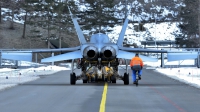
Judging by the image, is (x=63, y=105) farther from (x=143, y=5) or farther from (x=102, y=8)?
(x=143, y=5)

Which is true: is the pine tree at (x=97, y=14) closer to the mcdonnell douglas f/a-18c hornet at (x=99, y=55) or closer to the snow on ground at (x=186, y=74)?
the snow on ground at (x=186, y=74)

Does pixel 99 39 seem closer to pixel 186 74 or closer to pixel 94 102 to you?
pixel 94 102

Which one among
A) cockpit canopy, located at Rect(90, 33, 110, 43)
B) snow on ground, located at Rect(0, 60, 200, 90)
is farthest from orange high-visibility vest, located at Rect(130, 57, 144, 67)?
snow on ground, located at Rect(0, 60, 200, 90)

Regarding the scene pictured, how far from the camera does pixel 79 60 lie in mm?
30531

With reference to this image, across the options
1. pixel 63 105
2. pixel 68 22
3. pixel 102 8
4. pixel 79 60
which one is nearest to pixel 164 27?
pixel 102 8

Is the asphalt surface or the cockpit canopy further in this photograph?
the cockpit canopy

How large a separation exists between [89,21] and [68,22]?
5641 mm

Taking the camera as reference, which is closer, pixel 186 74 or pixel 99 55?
pixel 99 55

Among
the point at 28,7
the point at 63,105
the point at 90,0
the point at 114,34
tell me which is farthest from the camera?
the point at 114,34

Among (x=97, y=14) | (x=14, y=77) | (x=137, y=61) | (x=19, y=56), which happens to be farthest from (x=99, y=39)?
(x=97, y=14)

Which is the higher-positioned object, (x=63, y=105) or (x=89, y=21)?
(x=89, y=21)

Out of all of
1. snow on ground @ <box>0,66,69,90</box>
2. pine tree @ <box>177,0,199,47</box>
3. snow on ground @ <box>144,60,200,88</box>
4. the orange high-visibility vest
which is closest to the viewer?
the orange high-visibility vest

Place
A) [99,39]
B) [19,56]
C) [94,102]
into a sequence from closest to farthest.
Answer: [94,102] → [99,39] → [19,56]

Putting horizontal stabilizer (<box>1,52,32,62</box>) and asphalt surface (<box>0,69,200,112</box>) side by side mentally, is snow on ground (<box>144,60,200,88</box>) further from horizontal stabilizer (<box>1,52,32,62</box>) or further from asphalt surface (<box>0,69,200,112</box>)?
horizontal stabilizer (<box>1,52,32,62</box>)
